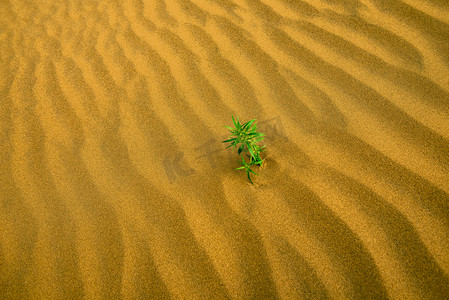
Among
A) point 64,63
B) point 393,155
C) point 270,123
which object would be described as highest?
point 64,63

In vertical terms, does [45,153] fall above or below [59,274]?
above

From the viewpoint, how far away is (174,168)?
4.76 ft

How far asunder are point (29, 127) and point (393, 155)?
7.19ft

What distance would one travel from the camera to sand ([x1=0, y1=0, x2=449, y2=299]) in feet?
3.64

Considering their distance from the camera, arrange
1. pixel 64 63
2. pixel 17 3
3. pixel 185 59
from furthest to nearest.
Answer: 1. pixel 17 3
2. pixel 64 63
3. pixel 185 59

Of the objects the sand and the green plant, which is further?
the green plant

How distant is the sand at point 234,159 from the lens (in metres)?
1.11

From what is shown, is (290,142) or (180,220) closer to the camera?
(180,220)

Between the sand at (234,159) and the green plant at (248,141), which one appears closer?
the sand at (234,159)

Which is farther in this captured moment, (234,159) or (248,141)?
A: (234,159)

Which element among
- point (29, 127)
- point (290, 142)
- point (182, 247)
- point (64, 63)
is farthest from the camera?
point (64, 63)

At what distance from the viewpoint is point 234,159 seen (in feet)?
4.71

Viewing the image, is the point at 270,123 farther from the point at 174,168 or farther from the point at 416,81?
the point at 416,81

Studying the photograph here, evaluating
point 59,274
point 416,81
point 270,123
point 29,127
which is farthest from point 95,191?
point 416,81
